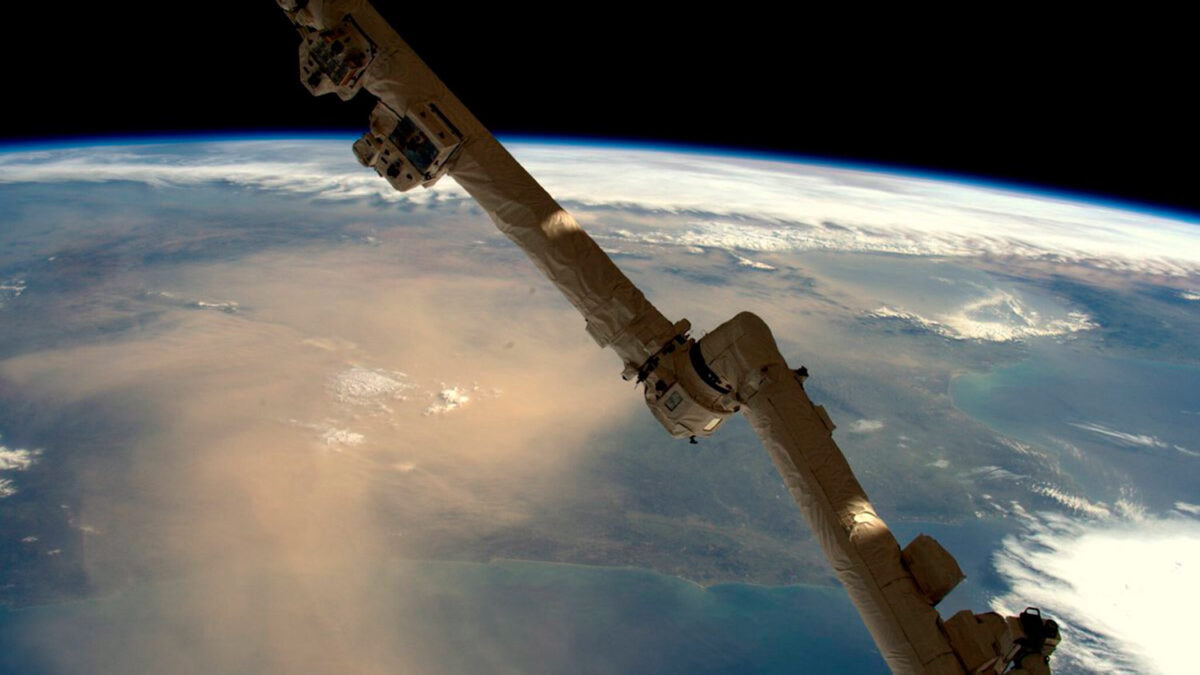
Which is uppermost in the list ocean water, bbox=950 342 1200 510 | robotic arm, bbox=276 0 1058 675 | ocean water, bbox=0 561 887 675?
robotic arm, bbox=276 0 1058 675

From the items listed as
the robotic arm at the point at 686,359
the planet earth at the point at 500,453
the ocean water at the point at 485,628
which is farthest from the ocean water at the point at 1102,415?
the robotic arm at the point at 686,359

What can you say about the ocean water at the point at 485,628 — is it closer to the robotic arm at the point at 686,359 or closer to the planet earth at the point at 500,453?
the planet earth at the point at 500,453

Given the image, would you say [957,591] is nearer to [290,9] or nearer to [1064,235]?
[290,9]

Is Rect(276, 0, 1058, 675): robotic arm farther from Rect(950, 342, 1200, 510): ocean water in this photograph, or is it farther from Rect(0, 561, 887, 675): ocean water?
Rect(950, 342, 1200, 510): ocean water

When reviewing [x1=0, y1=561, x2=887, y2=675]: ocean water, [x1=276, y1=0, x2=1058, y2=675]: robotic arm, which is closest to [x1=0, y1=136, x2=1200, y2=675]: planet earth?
[x1=0, y1=561, x2=887, y2=675]: ocean water

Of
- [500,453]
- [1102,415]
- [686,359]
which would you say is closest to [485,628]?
[500,453]

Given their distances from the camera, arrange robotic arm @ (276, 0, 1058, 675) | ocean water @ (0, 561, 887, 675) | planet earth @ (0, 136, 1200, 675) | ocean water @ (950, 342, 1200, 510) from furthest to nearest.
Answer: ocean water @ (950, 342, 1200, 510)
planet earth @ (0, 136, 1200, 675)
ocean water @ (0, 561, 887, 675)
robotic arm @ (276, 0, 1058, 675)
